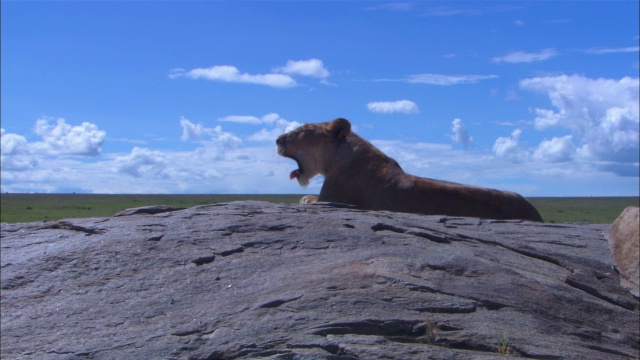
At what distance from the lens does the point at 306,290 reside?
5422mm

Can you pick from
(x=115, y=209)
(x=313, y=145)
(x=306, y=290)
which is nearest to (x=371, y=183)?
(x=313, y=145)

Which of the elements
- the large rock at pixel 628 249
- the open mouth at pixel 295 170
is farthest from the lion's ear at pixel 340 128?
the large rock at pixel 628 249

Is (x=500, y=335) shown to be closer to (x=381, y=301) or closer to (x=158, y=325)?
(x=381, y=301)

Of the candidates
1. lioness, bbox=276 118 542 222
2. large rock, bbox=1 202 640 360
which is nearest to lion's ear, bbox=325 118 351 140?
lioness, bbox=276 118 542 222

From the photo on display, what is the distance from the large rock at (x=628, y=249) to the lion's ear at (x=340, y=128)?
4.11m

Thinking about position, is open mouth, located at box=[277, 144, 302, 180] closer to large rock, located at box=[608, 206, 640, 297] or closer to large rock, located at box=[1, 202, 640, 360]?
large rock, located at box=[1, 202, 640, 360]

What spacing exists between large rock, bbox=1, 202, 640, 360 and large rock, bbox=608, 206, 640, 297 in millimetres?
79

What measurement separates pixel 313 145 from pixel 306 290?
5101 mm

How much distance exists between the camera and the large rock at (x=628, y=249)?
6.14 m

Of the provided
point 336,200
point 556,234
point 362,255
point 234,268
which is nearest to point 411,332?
point 362,255

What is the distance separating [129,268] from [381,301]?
81.2 inches

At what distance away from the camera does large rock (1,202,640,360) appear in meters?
4.98

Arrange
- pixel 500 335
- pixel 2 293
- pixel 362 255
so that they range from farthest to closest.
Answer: pixel 2 293 → pixel 362 255 → pixel 500 335

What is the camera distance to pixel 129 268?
628 centimetres
